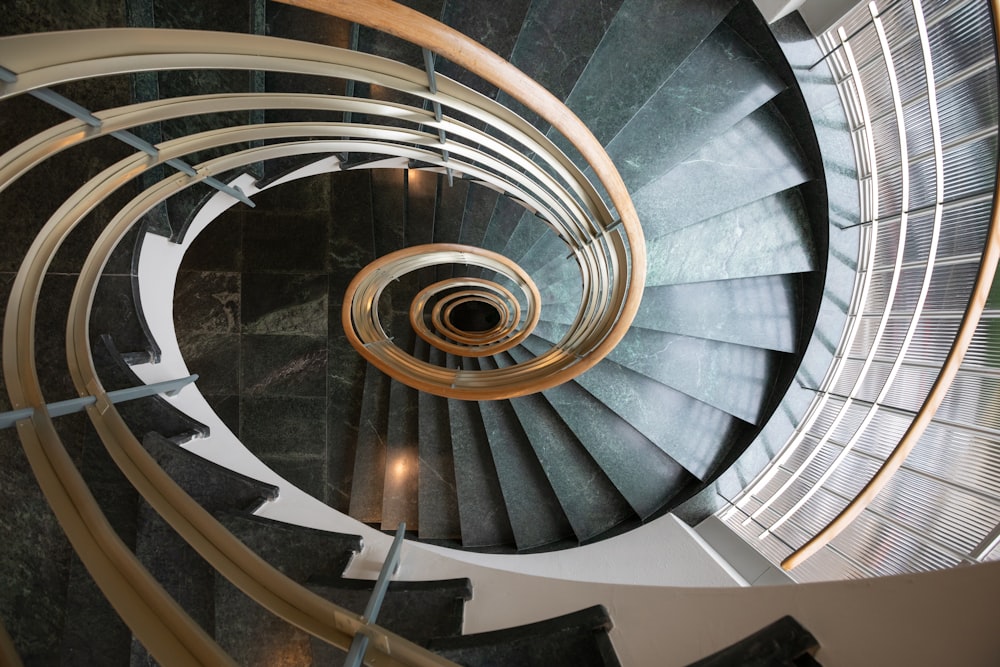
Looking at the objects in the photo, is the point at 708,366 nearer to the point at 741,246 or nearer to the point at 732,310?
the point at 732,310

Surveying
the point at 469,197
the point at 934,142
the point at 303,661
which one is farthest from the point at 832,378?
the point at 303,661

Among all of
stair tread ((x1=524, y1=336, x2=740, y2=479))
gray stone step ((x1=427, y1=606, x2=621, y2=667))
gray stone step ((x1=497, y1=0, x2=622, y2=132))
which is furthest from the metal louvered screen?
gray stone step ((x1=427, y1=606, x2=621, y2=667))

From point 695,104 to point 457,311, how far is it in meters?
5.74

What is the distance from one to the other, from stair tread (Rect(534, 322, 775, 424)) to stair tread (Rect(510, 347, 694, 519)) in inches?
23.1

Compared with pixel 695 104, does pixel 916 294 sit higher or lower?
lower

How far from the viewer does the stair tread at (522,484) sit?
16.6 ft

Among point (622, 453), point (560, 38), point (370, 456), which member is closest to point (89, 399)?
point (560, 38)

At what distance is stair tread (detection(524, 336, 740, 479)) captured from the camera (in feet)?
16.0

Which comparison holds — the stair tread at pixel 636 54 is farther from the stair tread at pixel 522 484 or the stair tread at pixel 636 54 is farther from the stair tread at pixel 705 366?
the stair tread at pixel 522 484

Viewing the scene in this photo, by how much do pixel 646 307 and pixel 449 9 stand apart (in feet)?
9.71

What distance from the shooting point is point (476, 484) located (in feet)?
17.9

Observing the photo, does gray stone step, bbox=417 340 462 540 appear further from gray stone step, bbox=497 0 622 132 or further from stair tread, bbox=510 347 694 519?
gray stone step, bbox=497 0 622 132

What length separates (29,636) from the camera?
1914mm

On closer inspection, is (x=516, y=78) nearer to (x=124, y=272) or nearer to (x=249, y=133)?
(x=249, y=133)
